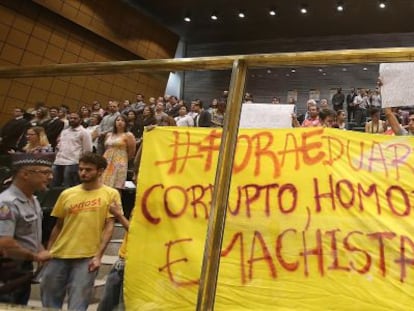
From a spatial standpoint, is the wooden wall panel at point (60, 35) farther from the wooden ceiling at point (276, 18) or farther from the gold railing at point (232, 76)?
the gold railing at point (232, 76)

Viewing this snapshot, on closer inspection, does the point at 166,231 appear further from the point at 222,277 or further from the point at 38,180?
the point at 38,180

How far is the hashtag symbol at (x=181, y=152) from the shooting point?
1955 millimetres

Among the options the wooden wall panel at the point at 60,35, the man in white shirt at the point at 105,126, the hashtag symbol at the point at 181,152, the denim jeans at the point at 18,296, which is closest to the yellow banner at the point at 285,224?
the hashtag symbol at the point at 181,152

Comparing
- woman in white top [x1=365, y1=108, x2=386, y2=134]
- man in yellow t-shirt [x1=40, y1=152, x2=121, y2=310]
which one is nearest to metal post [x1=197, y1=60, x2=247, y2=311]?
woman in white top [x1=365, y1=108, x2=386, y2=134]

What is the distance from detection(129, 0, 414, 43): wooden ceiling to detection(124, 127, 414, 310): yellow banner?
1197cm

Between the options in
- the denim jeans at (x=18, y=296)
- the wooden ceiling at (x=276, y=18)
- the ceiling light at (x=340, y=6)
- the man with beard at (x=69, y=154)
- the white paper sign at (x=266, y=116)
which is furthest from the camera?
the wooden ceiling at (x=276, y=18)

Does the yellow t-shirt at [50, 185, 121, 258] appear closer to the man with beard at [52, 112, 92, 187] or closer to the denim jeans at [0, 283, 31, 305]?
the man with beard at [52, 112, 92, 187]

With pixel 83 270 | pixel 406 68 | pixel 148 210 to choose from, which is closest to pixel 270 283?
pixel 148 210

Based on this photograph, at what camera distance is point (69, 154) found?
250 cm

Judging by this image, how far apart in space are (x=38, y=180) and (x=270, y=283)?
122 centimetres

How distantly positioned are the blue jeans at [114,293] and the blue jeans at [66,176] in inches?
22.1

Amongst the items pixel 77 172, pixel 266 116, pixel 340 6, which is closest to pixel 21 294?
pixel 77 172

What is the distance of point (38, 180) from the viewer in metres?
2.25

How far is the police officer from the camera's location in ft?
6.78
